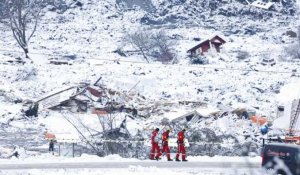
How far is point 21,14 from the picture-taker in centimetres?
6225

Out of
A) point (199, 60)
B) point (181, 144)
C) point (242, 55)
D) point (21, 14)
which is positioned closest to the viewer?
point (181, 144)

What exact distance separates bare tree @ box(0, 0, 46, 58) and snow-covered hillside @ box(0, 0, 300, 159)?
130 centimetres

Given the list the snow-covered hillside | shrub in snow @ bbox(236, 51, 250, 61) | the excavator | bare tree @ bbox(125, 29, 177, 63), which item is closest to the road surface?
the snow-covered hillside

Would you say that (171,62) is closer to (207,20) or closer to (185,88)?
(185,88)

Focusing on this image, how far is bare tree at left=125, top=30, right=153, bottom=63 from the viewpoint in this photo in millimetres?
56594

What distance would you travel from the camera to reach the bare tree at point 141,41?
56.6 m

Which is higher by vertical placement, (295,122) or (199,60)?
(199,60)

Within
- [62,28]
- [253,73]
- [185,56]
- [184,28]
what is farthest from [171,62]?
[62,28]

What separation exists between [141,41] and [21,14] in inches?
608

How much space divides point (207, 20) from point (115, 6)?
12519 mm

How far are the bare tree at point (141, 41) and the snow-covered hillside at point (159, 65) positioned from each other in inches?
29.8

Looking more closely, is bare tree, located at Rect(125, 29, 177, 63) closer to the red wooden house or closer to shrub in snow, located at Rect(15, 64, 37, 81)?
the red wooden house

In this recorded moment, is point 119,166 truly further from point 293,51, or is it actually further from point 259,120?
point 293,51

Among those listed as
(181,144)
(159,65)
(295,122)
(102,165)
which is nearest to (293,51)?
(159,65)
